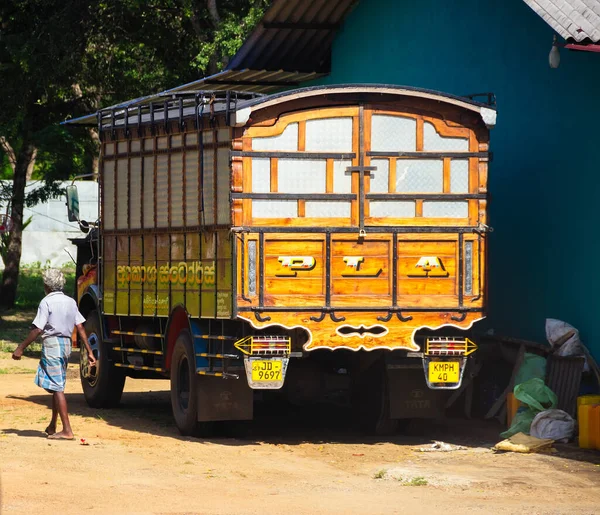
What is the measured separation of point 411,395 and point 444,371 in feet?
2.35

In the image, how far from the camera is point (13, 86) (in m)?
27.0

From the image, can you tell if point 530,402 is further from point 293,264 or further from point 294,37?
point 294,37

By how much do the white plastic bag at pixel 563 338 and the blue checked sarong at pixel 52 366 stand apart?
16.4 ft

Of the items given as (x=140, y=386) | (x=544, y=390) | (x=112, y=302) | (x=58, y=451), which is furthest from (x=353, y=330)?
(x=140, y=386)

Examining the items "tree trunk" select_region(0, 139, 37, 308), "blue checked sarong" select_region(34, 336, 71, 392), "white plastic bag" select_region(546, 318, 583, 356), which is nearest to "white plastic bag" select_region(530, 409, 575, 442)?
"white plastic bag" select_region(546, 318, 583, 356)

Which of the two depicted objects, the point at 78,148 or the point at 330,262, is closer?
the point at 330,262

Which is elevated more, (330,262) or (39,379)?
(330,262)

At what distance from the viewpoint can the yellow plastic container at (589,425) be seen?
12219 mm

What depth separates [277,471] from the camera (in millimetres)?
10953

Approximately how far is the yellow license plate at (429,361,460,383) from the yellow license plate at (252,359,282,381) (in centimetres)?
149

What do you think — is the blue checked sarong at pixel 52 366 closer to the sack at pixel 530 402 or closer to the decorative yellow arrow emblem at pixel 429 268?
the decorative yellow arrow emblem at pixel 429 268

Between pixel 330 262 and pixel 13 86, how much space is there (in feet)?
53.5

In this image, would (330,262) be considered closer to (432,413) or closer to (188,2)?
(432,413)

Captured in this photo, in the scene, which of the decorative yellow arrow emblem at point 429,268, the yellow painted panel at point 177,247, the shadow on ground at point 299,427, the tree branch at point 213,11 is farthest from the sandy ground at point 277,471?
the tree branch at point 213,11
